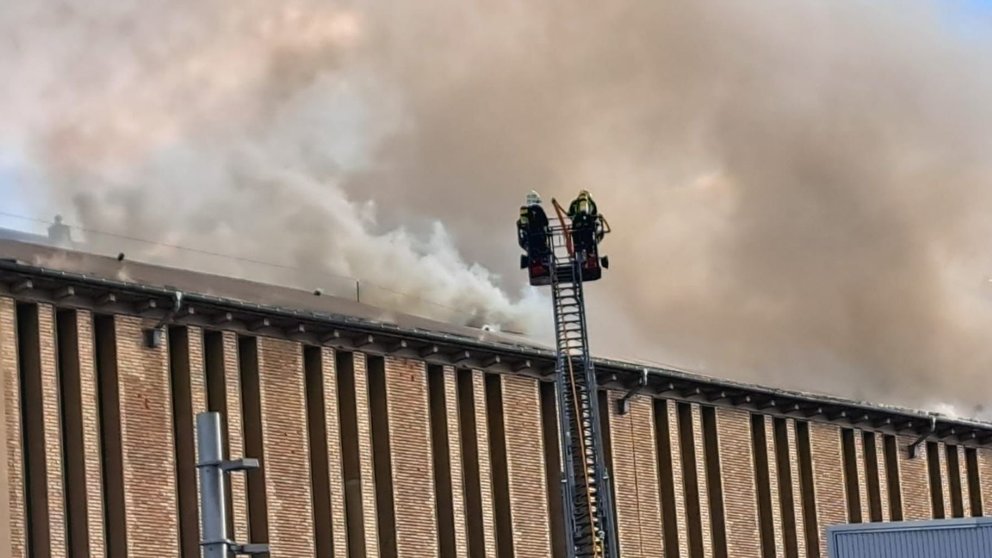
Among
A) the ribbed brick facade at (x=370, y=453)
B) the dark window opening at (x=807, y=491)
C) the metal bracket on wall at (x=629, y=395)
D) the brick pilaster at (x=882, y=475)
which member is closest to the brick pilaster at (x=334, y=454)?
the ribbed brick facade at (x=370, y=453)

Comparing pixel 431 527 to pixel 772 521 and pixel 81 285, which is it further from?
pixel 772 521

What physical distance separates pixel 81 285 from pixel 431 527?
10.4 metres

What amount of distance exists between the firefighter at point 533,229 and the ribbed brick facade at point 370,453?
17.9 feet

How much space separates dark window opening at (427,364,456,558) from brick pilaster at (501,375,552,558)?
190 cm

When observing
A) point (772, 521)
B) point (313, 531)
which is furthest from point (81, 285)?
point (772, 521)

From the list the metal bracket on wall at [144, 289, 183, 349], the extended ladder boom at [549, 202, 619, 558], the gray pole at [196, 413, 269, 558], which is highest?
the metal bracket on wall at [144, 289, 183, 349]

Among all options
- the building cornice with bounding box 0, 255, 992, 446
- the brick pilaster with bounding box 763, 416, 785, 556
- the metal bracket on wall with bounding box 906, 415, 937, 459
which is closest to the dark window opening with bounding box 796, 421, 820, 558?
the building cornice with bounding box 0, 255, 992, 446

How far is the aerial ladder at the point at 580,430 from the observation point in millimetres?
34281

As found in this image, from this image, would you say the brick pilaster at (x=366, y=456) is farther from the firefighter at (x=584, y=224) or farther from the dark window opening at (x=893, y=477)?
the dark window opening at (x=893, y=477)

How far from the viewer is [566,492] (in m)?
34.4

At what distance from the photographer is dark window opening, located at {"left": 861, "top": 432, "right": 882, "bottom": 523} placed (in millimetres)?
54406

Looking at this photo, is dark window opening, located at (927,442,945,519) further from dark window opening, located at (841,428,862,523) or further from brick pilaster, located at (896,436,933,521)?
dark window opening, located at (841,428,862,523)

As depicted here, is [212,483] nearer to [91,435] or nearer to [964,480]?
[91,435]

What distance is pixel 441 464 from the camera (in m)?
41.0
